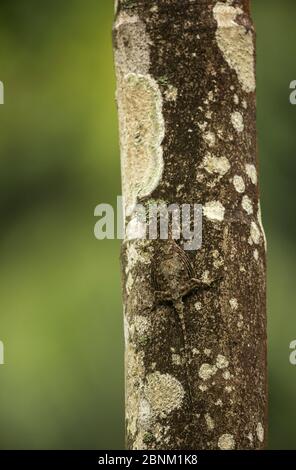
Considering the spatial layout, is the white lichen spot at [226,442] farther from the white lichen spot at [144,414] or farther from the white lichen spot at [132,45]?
the white lichen spot at [132,45]

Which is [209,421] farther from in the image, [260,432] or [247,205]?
[247,205]

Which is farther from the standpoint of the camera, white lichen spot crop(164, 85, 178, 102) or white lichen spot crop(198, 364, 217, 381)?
white lichen spot crop(164, 85, 178, 102)

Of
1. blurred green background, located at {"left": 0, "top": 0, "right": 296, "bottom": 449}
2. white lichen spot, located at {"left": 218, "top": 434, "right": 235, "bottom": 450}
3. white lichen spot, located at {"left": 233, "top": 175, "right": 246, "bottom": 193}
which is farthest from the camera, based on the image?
blurred green background, located at {"left": 0, "top": 0, "right": 296, "bottom": 449}

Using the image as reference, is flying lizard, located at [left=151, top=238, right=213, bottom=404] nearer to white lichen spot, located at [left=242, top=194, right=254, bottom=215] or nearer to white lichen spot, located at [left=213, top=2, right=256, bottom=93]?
white lichen spot, located at [left=242, top=194, right=254, bottom=215]

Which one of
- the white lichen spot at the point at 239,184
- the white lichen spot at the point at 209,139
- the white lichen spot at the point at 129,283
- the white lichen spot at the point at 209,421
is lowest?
the white lichen spot at the point at 209,421

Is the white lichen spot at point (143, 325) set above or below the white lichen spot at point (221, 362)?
above

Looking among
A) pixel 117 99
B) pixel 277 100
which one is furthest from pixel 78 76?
pixel 117 99

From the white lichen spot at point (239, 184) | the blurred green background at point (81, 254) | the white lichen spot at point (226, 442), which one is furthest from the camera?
the blurred green background at point (81, 254)

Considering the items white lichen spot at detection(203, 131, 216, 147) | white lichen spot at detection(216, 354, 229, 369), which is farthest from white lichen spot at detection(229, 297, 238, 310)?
white lichen spot at detection(203, 131, 216, 147)

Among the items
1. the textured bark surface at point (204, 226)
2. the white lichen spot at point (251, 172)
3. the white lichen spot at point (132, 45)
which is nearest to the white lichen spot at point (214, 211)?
the textured bark surface at point (204, 226)
